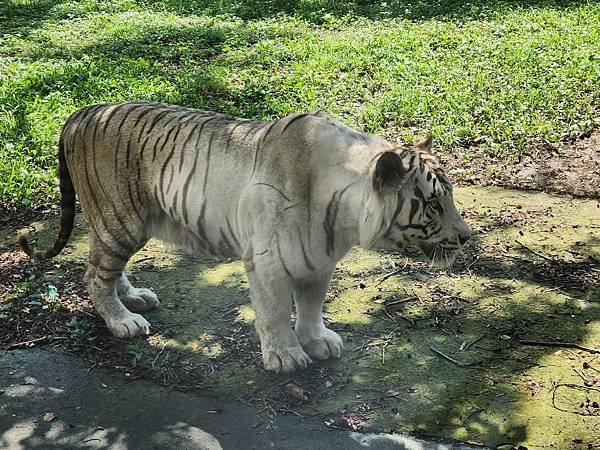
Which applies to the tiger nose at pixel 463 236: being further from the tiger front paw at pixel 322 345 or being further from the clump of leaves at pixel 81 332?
the clump of leaves at pixel 81 332

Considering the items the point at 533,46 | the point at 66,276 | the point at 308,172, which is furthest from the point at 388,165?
the point at 533,46

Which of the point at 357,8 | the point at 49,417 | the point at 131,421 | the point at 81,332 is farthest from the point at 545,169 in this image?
the point at 357,8

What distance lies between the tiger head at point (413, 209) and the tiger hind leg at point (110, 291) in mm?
1541

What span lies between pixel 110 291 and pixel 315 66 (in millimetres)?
5913

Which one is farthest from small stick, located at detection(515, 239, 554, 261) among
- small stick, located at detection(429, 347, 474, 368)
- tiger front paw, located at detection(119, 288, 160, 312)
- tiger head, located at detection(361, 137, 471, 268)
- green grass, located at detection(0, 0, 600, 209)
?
tiger front paw, located at detection(119, 288, 160, 312)

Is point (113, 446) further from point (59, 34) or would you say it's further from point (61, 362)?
point (59, 34)

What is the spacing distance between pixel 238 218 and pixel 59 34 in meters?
8.86

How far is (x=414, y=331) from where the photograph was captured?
15.6 ft

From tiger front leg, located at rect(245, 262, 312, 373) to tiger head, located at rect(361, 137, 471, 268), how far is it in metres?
0.50

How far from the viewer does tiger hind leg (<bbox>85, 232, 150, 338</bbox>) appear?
4578mm

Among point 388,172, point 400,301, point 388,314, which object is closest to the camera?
point 388,172

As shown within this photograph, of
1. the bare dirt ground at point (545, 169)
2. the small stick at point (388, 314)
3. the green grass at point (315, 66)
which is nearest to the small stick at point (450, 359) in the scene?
the small stick at point (388, 314)

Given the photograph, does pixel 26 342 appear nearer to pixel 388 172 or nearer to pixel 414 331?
pixel 414 331

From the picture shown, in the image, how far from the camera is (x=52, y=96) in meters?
8.55
